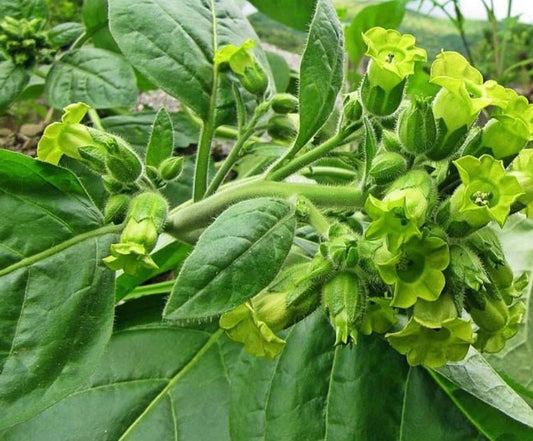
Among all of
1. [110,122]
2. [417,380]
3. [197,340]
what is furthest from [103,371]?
[110,122]

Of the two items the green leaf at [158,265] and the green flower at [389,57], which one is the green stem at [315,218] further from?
the green leaf at [158,265]

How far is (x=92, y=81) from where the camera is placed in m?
0.89

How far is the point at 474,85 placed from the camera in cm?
53

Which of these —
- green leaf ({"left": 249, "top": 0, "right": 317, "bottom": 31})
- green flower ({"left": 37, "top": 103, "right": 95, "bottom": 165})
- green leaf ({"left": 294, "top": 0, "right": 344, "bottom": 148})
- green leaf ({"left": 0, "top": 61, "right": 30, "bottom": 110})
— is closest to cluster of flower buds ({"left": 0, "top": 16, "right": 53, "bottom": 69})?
green leaf ({"left": 0, "top": 61, "right": 30, "bottom": 110})

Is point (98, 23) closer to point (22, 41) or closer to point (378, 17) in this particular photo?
point (22, 41)

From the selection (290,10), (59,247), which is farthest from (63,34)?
(59,247)

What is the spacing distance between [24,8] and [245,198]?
1.83 ft

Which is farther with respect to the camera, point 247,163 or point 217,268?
point 247,163

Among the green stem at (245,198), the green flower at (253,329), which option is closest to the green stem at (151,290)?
the green stem at (245,198)

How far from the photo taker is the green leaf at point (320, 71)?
558mm

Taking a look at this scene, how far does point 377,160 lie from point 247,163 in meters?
0.54

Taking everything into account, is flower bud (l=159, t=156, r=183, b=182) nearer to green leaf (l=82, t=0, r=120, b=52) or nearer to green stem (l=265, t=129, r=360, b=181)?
green stem (l=265, t=129, r=360, b=181)

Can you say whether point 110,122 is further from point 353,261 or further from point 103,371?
point 353,261

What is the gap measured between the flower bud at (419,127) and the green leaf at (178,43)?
0.71ft
